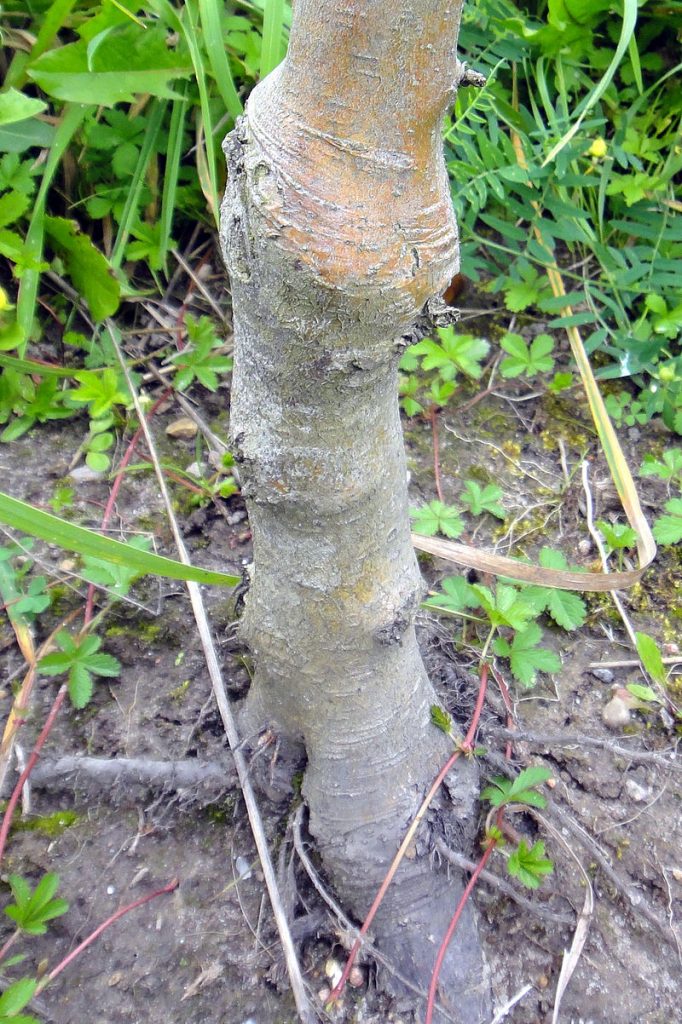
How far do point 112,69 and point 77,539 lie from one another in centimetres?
95

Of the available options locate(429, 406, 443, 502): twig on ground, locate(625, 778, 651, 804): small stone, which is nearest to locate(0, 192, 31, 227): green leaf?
locate(429, 406, 443, 502): twig on ground

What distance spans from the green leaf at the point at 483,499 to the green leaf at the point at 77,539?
717 mm

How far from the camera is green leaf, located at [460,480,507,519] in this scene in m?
1.52

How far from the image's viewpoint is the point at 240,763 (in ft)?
3.73

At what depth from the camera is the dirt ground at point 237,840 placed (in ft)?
3.38

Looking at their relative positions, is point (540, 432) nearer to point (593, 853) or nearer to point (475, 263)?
point (475, 263)

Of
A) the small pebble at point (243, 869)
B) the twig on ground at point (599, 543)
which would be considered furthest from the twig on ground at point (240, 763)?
the twig on ground at point (599, 543)

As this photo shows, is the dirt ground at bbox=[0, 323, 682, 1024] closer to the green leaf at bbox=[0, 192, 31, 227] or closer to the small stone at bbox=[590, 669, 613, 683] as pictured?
the small stone at bbox=[590, 669, 613, 683]

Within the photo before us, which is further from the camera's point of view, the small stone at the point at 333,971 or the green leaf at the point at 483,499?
the green leaf at the point at 483,499

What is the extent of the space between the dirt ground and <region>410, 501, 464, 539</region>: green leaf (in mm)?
87

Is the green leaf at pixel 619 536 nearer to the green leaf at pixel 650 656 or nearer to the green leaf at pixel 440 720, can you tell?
the green leaf at pixel 650 656

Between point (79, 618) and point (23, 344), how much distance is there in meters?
0.55

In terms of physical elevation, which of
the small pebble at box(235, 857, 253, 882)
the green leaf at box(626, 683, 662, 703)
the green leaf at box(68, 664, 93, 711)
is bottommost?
the small pebble at box(235, 857, 253, 882)

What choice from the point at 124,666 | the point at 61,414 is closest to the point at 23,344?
the point at 61,414
